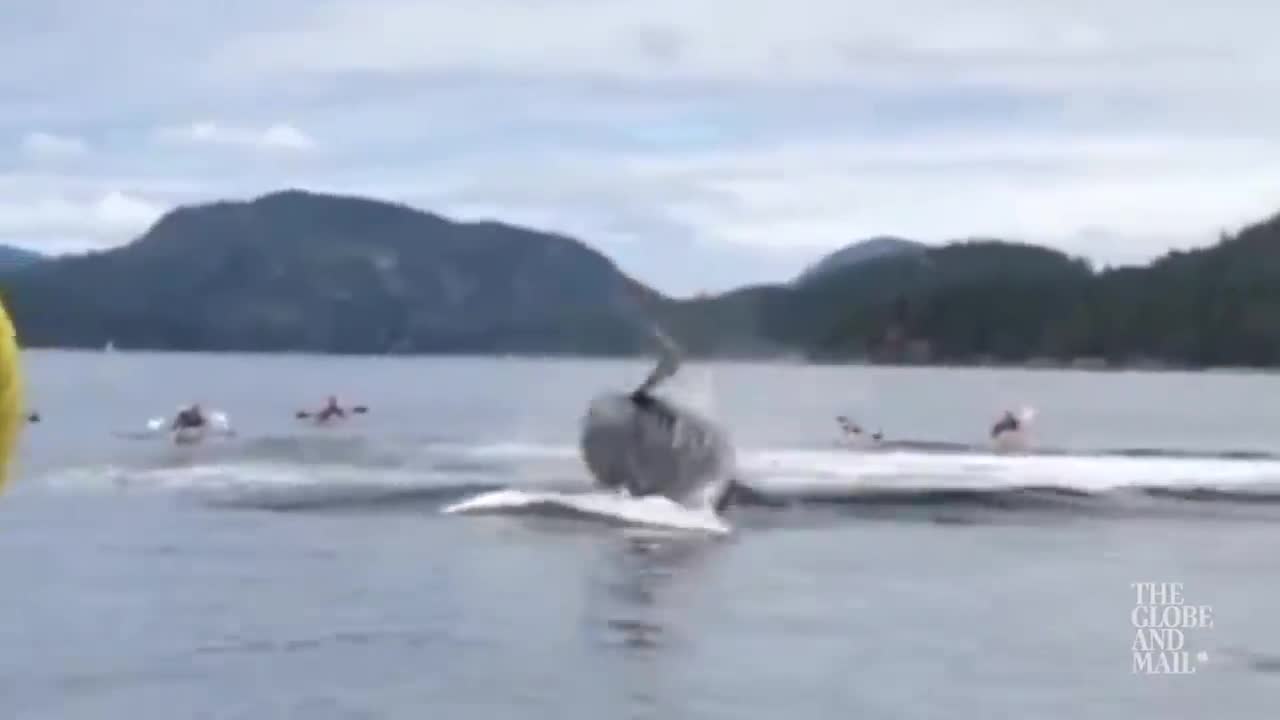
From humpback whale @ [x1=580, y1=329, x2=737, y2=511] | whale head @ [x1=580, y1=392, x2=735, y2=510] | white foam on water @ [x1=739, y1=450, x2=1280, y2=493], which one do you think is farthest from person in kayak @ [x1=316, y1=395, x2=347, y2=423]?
whale head @ [x1=580, y1=392, x2=735, y2=510]

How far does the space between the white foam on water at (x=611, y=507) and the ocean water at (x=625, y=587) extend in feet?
0.33

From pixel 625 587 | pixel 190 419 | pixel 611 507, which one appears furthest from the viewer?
pixel 190 419

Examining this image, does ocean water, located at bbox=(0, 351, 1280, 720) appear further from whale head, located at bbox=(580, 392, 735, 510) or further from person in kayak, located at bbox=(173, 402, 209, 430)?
person in kayak, located at bbox=(173, 402, 209, 430)

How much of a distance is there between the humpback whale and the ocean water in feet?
2.47

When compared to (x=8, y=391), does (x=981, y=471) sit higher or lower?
lower

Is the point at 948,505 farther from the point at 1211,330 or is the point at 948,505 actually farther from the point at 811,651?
the point at 1211,330

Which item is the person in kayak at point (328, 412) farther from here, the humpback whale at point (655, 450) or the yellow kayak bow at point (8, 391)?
the yellow kayak bow at point (8, 391)

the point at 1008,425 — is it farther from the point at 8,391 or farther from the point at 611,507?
the point at 8,391

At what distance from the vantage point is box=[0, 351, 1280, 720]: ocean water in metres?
16.0

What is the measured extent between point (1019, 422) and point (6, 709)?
39.7m

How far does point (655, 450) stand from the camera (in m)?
32.8

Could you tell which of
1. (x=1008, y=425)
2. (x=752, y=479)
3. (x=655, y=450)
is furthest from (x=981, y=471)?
(x=655, y=450)

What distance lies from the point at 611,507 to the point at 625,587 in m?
8.40

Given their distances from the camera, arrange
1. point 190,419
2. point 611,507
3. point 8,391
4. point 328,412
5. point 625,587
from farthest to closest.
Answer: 1. point 328,412
2. point 190,419
3. point 611,507
4. point 625,587
5. point 8,391
